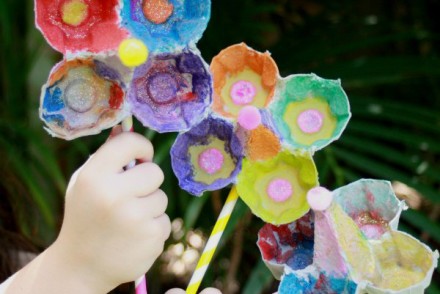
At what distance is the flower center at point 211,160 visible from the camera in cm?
58

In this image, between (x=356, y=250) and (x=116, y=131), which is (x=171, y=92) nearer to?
(x=116, y=131)

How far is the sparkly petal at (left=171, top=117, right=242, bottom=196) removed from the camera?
0.58 meters

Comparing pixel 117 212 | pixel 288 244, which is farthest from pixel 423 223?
pixel 117 212

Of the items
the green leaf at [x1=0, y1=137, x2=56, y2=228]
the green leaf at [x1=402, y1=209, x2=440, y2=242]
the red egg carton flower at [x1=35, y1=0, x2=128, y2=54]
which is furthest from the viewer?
the green leaf at [x1=0, y1=137, x2=56, y2=228]

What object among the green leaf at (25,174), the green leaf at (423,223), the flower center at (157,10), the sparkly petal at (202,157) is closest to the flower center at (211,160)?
the sparkly petal at (202,157)

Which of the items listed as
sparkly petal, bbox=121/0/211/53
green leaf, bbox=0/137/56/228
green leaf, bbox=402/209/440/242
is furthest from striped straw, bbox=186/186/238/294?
green leaf, bbox=0/137/56/228

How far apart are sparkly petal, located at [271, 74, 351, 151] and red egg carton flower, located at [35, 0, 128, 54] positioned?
13 cm

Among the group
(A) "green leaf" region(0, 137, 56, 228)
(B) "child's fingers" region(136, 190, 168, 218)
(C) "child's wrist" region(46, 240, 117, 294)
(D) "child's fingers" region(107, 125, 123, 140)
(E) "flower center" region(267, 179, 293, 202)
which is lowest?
(A) "green leaf" region(0, 137, 56, 228)

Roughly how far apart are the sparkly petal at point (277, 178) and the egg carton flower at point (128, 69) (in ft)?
0.22

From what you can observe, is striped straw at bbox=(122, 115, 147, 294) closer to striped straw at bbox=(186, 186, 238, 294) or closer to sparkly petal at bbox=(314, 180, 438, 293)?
striped straw at bbox=(186, 186, 238, 294)

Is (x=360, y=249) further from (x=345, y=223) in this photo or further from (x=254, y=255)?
(x=254, y=255)

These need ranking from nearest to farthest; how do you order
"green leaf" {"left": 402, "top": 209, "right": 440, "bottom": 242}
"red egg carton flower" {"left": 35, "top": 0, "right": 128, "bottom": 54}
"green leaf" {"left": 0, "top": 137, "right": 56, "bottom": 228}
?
"red egg carton flower" {"left": 35, "top": 0, "right": 128, "bottom": 54} < "green leaf" {"left": 402, "top": 209, "right": 440, "bottom": 242} < "green leaf" {"left": 0, "top": 137, "right": 56, "bottom": 228}

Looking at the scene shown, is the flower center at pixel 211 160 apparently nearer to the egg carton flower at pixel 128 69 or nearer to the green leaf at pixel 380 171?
the egg carton flower at pixel 128 69

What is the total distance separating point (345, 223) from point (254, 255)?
36.9 inches
